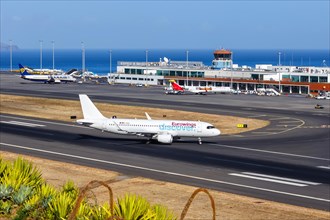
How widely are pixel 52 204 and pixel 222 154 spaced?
5556cm

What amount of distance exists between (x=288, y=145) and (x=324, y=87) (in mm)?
108615

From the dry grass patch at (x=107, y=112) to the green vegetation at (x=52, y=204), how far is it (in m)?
72.7

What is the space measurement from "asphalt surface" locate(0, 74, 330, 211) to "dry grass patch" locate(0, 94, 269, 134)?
505cm

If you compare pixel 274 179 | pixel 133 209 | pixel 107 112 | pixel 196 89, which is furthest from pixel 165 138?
pixel 196 89

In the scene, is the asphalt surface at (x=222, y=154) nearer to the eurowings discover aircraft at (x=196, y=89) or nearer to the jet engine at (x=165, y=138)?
the jet engine at (x=165, y=138)

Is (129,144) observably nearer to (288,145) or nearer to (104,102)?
(288,145)

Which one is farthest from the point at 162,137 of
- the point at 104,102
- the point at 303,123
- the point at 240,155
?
the point at 104,102

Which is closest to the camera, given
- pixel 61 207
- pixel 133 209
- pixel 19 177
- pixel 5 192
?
pixel 133 209

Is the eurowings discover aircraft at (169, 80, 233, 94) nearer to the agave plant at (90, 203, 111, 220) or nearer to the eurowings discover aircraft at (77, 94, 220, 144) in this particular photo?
the eurowings discover aircraft at (77, 94, 220, 144)

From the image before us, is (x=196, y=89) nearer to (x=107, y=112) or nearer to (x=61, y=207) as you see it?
(x=107, y=112)

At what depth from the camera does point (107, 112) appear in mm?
129750

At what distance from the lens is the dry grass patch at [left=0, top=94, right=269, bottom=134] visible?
112387 mm

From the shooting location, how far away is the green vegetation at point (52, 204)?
19.7 metres

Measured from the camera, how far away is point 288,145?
8612 cm
